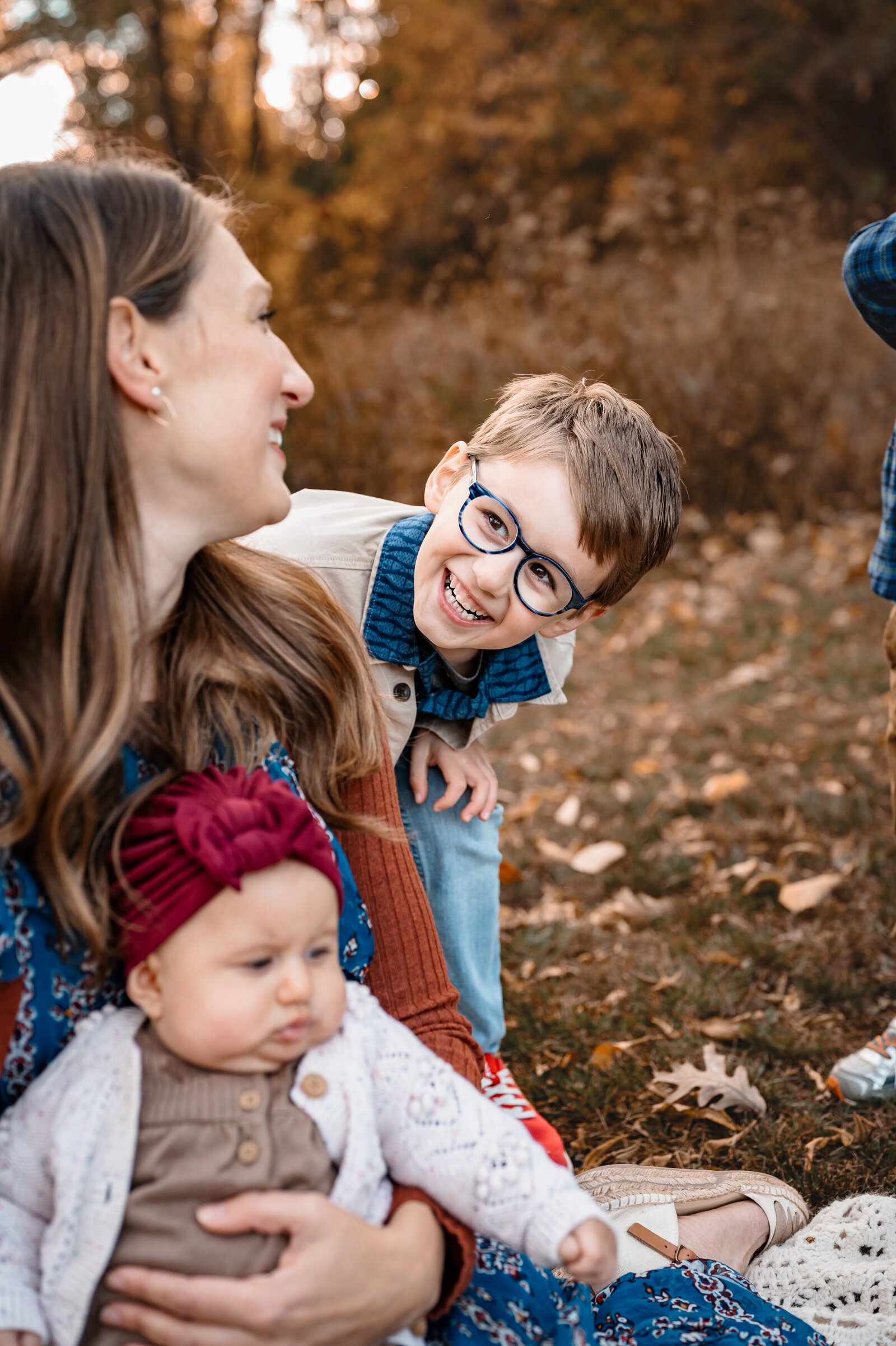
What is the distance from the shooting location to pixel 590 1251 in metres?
1.36

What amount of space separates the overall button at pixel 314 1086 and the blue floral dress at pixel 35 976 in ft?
0.99

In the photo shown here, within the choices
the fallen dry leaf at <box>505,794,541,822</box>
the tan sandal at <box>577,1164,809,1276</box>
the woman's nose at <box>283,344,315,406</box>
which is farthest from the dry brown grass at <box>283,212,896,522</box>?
the woman's nose at <box>283,344,315,406</box>

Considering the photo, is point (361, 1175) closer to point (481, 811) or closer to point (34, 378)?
point (34, 378)

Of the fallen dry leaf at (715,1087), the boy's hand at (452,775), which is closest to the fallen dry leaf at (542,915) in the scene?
the fallen dry leaf at (715,1087)

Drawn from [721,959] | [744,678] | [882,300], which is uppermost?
[882,300]

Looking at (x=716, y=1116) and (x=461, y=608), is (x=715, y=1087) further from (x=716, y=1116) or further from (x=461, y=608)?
(x=461, y=608)

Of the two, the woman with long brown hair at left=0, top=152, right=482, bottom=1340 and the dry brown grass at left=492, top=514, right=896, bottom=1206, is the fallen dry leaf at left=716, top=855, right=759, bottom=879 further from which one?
the woman with long brown hair at left=0, top=152, right=482, bottom=1340

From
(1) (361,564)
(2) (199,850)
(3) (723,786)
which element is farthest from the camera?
(3) (723,786)

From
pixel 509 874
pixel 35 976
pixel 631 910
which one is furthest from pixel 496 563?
pixel 509 874

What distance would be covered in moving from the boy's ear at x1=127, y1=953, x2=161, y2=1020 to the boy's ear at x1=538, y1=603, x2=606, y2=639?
1247mm

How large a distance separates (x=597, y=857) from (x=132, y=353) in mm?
3074

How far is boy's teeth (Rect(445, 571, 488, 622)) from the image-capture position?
229 centimetres

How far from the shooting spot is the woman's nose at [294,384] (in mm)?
1657

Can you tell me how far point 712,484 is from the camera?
26.0 ft
